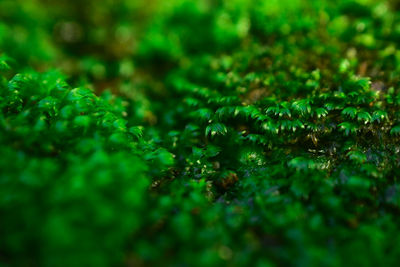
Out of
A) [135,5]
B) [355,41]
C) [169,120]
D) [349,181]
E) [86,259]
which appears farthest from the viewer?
[135,5]

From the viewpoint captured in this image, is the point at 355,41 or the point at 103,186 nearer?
the point at 103,186

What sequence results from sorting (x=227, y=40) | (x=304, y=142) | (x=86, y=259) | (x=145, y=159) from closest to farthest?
(x=86, y=259)
(x=145, y=159)
(x=304, y=142)
(x=227, y=40)

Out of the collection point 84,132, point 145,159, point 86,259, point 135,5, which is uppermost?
point 135,5

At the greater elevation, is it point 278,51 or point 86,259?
point 278,51

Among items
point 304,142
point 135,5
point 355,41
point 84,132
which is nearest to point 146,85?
point 135,5

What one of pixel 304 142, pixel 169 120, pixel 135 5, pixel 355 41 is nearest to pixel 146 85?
pixel 169 120

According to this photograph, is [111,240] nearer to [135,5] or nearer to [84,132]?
[84,132]
